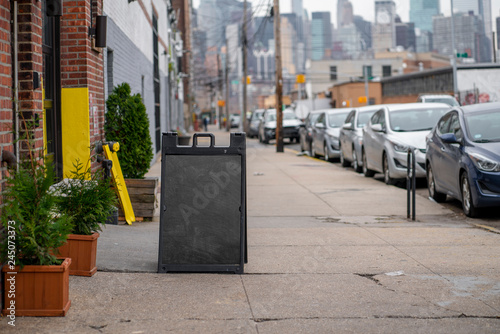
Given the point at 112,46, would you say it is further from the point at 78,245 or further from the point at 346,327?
the point at 346,327

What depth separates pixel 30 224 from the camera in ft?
16.1

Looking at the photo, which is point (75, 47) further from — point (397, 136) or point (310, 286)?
point (397, 136)

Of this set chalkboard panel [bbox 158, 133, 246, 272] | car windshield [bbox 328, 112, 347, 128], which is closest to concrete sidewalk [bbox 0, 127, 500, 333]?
chalkboard panel [bbox 158, 133, 246, 272]

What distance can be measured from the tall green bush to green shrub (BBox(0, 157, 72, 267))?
16.3 feet

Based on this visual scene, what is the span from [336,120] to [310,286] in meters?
18.1

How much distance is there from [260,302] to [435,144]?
23.8 feet

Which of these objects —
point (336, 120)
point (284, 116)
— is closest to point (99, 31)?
point (336, 120)

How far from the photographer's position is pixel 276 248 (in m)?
7.86

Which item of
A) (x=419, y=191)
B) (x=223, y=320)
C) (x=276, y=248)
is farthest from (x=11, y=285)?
(x=419, y=191)

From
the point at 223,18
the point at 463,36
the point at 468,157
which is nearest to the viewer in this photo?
the point at 468,157

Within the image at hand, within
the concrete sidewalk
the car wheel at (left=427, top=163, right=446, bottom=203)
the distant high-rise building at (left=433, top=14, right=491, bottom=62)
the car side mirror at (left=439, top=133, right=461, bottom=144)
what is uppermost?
the distant high-rise building at (left=433, top=14, right=491, bottom=62)

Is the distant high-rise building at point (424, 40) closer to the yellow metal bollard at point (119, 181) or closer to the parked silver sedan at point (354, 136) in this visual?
the parked silver sedan at point (354, 136)

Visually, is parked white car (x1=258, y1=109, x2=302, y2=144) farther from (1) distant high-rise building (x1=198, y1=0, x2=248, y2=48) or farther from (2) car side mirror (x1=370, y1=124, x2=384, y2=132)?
(2) car side mirror (x1=370, y1=124, x2=384, y2=132)

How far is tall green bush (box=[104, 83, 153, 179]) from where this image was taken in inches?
398
